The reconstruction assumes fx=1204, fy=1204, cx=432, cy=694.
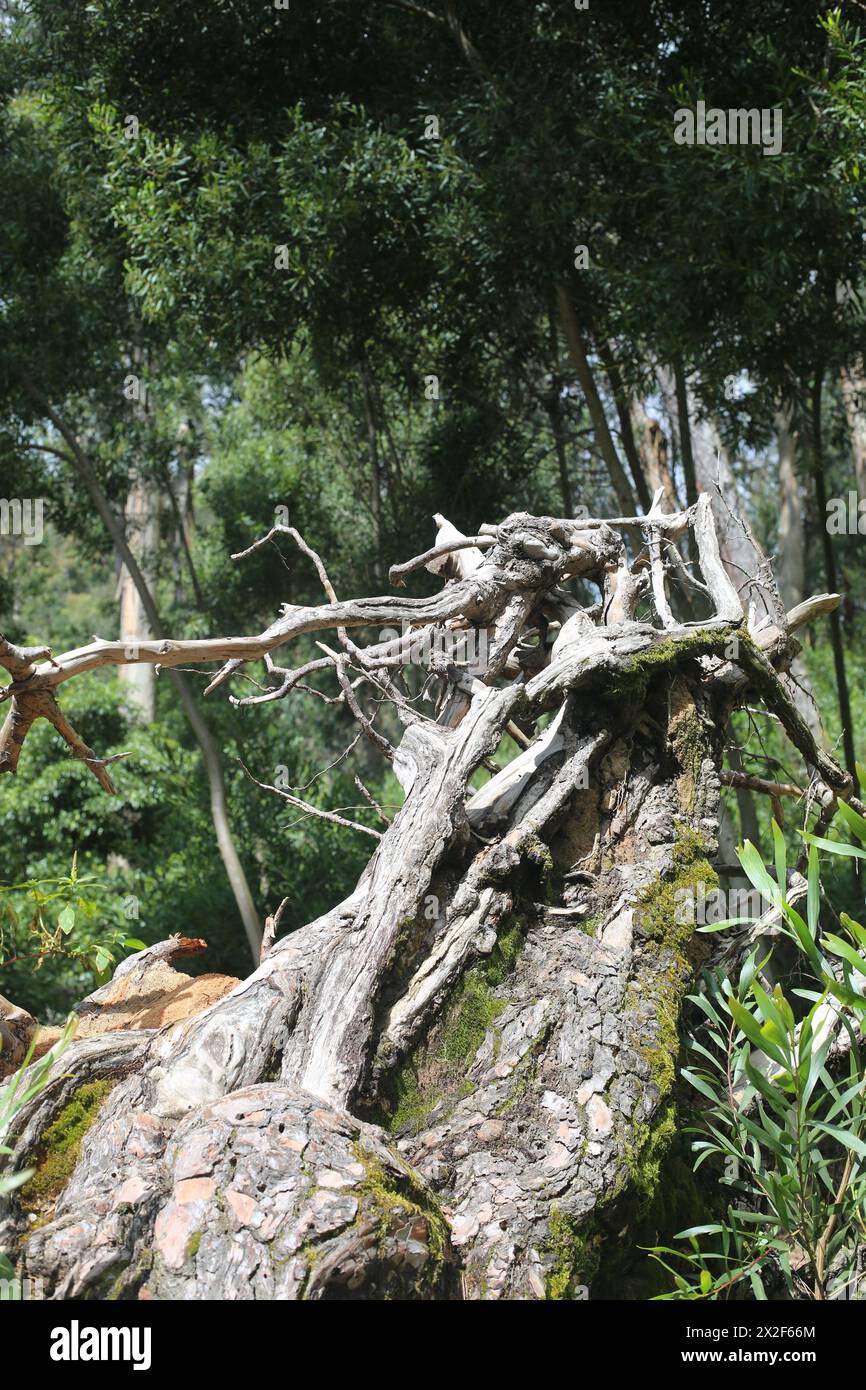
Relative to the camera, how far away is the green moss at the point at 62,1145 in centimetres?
247

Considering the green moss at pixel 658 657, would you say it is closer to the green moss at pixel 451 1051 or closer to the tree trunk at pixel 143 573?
the green moss at pixel 451 1051

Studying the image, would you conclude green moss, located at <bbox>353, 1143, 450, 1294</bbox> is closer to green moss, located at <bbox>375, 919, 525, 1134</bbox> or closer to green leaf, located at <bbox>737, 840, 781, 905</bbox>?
green moss, located at <bbox>375, 919, 525, 1134</bbox>

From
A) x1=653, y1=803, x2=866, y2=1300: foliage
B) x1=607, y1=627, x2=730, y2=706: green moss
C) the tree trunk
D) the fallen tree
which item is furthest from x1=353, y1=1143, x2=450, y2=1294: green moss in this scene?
the tree trunk

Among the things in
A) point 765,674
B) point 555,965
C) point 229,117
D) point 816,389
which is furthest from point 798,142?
point 555,965

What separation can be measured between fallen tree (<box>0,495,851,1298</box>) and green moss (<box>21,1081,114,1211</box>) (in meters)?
0.02

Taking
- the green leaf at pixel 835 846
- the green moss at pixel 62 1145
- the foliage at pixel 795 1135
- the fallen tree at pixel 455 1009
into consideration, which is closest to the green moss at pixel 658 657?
the fallen tree at pixel 455 1009

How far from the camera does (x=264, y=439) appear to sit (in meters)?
13.1

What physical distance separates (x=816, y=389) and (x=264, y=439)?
7.45 metres

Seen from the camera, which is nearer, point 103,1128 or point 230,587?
point 103,1128

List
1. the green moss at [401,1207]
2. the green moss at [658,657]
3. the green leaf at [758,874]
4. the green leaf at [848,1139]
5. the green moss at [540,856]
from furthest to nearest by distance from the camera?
the green moss at [658,657] → the green moss at [540,856] → the green leaf at [758,874] → the green leaf at [848,1139] → the green moss at [401,1207]

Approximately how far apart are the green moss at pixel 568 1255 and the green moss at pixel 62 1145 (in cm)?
100

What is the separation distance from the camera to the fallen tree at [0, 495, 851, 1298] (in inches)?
83.6
